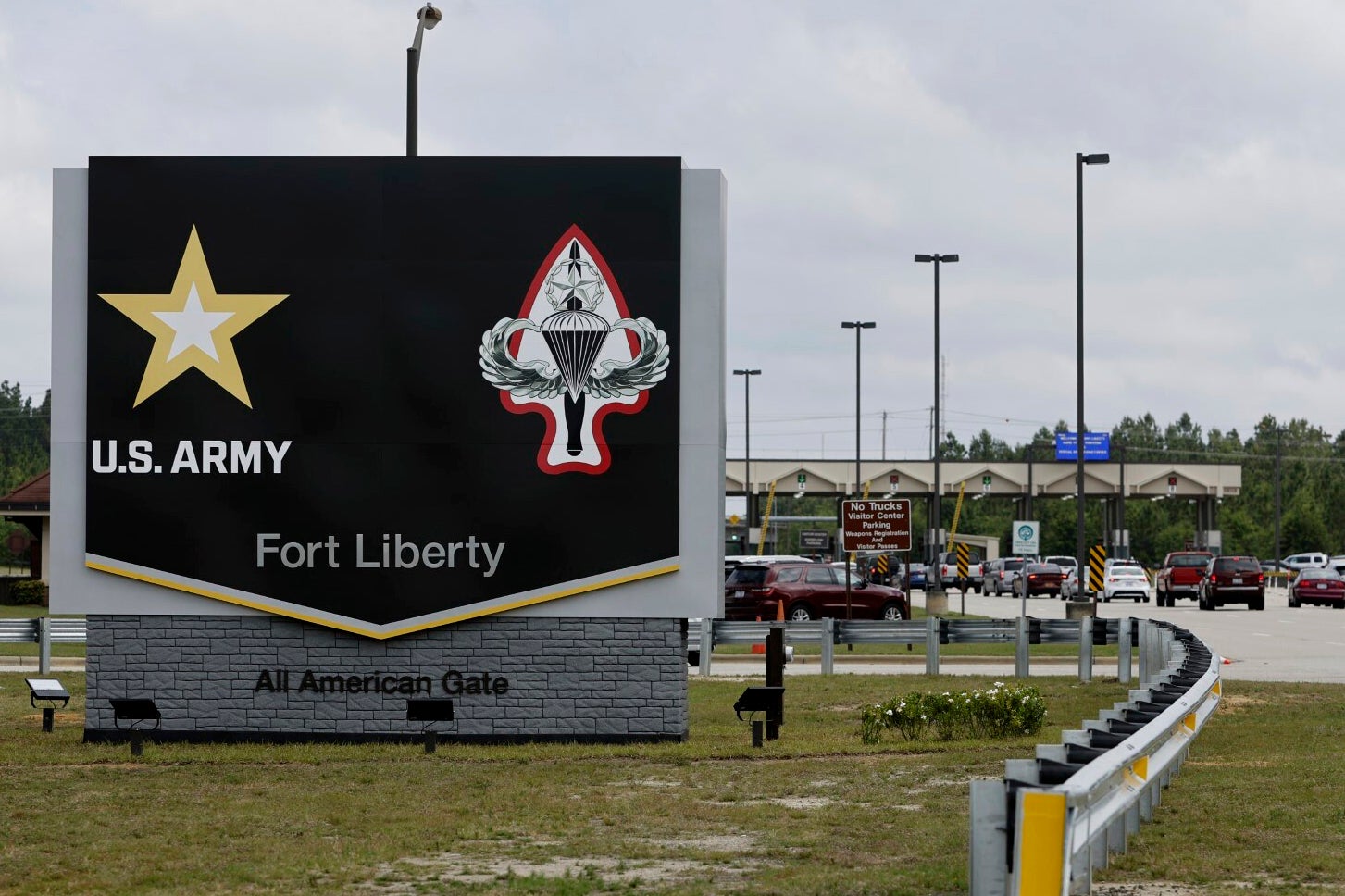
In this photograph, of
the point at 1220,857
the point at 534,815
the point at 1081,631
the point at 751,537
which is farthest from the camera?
the point at 751,537

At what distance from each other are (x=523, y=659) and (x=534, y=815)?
5027 mm

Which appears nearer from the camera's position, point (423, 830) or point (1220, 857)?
point (1220, 857)

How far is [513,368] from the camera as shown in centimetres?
1734

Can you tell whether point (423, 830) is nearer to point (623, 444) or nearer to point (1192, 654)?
point (623, 444)

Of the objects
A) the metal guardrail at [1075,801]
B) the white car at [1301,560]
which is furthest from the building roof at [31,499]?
the white car at [1301,560]

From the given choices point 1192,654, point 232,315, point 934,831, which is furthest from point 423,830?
point 1192,654

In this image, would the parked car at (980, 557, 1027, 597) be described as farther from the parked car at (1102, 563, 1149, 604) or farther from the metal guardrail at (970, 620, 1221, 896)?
the metal guardrail at (970, 620, 1221, 896)

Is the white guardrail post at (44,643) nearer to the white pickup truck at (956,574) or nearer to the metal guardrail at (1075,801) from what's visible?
the metal guardrail at (1075,801)

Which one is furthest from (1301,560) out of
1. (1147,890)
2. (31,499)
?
(1147,890)

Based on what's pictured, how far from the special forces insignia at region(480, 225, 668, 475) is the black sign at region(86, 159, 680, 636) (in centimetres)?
2

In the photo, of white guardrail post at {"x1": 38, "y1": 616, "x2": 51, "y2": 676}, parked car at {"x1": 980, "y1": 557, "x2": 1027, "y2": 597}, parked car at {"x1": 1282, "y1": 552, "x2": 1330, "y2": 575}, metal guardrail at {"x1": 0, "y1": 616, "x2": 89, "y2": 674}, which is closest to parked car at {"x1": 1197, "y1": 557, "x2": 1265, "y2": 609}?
parked car at {"x1": 980, "y1": 557, "x2": 1027, "y2": 597}

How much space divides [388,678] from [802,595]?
24.6 meters

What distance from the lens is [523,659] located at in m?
17.2

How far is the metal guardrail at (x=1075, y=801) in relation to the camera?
7273 mm
